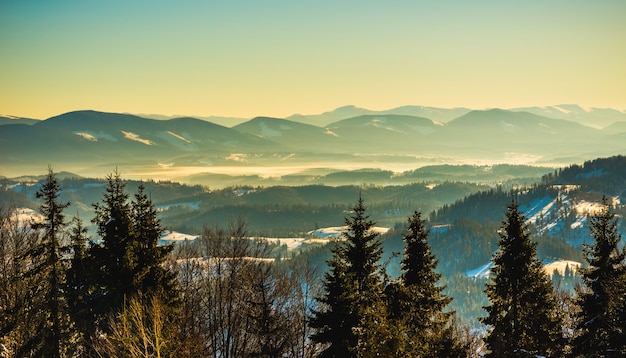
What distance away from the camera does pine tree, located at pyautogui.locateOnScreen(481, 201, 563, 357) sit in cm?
3516

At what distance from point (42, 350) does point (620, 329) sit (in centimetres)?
3591

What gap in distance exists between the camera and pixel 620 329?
32.2 meters

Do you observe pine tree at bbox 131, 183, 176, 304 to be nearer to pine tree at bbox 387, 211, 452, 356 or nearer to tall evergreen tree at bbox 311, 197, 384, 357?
tall evergreen tree at bbox 311, 197, 384, 357

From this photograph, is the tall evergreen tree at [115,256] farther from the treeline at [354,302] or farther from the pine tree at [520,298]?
the pine tree at [520,298]

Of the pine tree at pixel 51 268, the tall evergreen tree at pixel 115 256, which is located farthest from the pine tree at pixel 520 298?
the pine tree at pixel 51 268

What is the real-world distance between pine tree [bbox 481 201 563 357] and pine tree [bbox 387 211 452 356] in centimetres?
319

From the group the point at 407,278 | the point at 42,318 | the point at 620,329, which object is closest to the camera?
the point at 620,329

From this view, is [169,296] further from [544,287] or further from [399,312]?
[544,287]

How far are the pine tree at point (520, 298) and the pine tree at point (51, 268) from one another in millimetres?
27577

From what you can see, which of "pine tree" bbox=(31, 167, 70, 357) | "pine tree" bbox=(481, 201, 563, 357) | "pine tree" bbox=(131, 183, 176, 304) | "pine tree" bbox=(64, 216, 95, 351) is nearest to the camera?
"pine tree" bbox=(481, 201, 563, 357)

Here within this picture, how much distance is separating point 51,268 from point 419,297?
78.4 ft

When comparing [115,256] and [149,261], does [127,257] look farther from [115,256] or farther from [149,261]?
[149,261]

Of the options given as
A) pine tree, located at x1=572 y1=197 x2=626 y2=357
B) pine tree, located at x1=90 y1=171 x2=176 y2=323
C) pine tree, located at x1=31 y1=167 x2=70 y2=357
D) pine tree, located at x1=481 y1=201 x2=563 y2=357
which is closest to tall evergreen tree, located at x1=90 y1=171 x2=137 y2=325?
pine tree, located at x1=90 y1=171 x2=176 y2=323

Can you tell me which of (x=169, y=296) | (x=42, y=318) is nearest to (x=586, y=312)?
(x=169, y=296)
